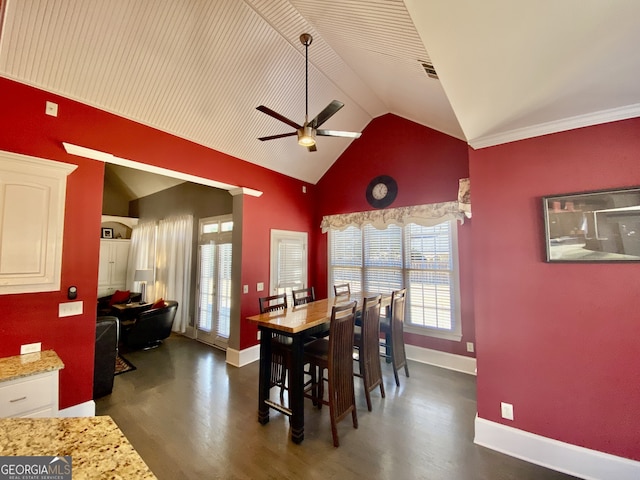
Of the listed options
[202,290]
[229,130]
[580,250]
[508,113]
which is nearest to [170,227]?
[202,290]

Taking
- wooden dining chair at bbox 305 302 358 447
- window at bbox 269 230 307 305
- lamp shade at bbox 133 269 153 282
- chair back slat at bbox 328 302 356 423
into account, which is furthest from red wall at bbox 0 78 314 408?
lamp shade at bbox 133 269 153 282

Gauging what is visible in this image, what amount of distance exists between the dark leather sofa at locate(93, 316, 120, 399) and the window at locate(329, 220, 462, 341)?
336cm

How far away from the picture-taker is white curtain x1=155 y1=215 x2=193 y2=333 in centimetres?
529

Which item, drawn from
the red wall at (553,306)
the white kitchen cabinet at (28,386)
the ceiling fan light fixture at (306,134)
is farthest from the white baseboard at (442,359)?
the white kitchen cabinet at (28,386)

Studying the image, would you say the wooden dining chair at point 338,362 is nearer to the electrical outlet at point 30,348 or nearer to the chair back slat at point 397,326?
the chair back slat at point 397,326

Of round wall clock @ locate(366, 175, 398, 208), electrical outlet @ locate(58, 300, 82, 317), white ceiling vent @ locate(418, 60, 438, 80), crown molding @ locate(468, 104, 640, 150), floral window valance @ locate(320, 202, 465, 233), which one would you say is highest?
white ceiling vent @ locate(418, 60, 438, 80)

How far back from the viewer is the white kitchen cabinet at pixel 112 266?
21.1 feet

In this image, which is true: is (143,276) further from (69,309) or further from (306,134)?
(306,134)

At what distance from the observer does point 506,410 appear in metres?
2.15

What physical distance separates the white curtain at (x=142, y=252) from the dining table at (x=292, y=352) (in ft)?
15.2

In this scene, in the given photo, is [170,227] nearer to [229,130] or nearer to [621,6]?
[229,130]

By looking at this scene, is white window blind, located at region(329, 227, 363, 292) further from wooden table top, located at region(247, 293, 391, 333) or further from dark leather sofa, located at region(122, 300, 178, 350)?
dark leather sofa, located at region(122, 300, 178, 350)

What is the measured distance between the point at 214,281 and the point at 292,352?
306cm

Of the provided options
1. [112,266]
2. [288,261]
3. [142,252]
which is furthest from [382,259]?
[112,266]
